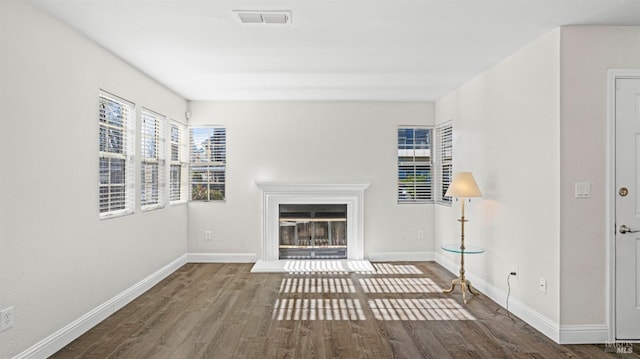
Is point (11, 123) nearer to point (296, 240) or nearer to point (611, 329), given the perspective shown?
point (296, 240)

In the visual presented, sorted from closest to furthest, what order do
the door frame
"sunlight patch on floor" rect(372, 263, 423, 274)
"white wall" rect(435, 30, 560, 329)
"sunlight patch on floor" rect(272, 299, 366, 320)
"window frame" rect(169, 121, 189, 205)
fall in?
the door frame, "white wall" rect(435, 30, 560, 329), "sunlight patch on floor" rect(272, 299, 366, 320), "sunlight patch on floor" rect(372, 263, 423, 274), "window frame" rect(169, 121, 189, 205)

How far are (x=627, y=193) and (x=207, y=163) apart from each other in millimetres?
5405

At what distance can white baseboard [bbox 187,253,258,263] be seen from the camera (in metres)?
6.44

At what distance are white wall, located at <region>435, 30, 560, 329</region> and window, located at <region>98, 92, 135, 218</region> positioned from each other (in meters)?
4.02

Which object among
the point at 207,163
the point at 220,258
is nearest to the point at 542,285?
the point at 220,258

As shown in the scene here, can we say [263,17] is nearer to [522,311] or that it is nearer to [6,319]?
[6,319]

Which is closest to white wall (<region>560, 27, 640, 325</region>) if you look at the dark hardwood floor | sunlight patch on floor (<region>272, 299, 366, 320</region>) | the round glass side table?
the dark hardwood floor

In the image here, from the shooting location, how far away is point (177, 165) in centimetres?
629

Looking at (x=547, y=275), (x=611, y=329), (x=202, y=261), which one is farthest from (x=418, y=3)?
(x=202, y=261)

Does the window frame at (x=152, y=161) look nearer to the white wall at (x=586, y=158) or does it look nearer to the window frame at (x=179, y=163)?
the window frame at (x=179, y=163)

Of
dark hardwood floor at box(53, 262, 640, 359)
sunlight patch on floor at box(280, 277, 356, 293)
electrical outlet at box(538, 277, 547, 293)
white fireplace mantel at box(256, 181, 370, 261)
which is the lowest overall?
dark hardwood floor at box(53, 262, 640, 359)

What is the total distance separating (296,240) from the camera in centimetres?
647

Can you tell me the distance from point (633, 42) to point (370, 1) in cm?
226

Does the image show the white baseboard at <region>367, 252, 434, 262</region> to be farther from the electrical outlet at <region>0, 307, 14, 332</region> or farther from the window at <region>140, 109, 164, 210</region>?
the electrical outlet at <region>0, 307, 14, 332</region>
